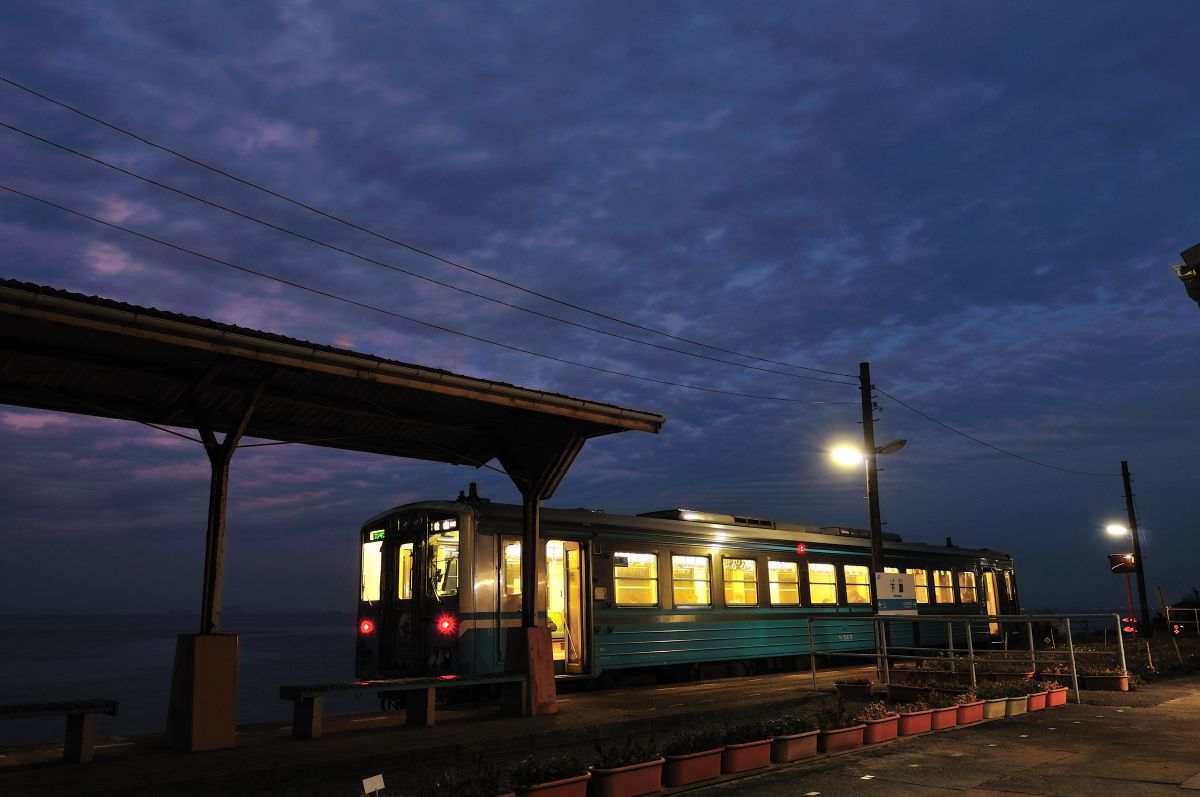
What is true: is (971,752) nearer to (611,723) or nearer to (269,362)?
(611,723)

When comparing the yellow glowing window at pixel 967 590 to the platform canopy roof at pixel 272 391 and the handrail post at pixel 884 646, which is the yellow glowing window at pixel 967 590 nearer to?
the handrail post at pixel 884 646

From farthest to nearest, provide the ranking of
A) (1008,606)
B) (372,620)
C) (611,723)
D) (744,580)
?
(1008,606) → (744,580) → (372,620) → (611,723)

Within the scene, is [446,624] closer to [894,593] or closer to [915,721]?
[915,721]

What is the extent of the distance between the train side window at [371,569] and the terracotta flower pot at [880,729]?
8.03 meters

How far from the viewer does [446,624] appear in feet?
42.4

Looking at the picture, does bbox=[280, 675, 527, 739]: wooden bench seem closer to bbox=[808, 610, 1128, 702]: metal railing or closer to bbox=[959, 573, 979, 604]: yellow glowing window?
bbox=[808, 610, 1128, 702]: metal railing

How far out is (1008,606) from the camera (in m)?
26.7

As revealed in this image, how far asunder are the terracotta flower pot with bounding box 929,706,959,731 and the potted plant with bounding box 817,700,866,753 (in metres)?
1.38

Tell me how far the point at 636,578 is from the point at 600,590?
0.92m

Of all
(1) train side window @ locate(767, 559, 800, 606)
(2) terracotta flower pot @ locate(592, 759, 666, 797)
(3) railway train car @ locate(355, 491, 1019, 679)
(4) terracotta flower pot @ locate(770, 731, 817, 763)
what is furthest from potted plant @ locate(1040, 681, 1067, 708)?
(2) terracotta flower pot @ locate(592, 759, 666, 797)

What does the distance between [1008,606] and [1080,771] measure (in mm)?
20957

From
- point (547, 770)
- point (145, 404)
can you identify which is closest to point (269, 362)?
point (145, 404)

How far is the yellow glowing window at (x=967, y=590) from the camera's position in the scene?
957 inches

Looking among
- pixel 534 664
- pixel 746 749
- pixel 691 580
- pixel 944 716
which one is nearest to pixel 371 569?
pixel 534 664
